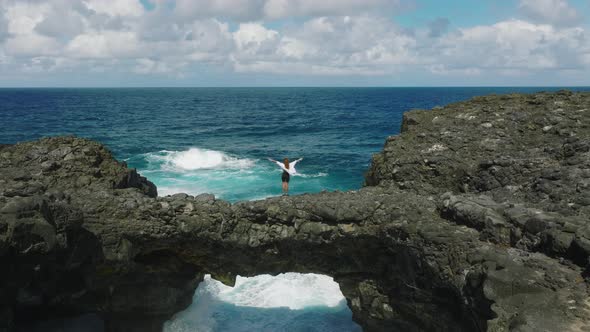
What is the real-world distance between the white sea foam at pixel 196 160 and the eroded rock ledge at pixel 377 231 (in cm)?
2888

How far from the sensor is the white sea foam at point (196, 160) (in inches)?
1831

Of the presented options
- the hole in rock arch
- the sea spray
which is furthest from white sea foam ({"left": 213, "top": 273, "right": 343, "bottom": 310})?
the sea spray

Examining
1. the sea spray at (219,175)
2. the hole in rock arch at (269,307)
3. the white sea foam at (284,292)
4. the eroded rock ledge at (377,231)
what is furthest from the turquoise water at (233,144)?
the eroded rock ledge at (377,231)

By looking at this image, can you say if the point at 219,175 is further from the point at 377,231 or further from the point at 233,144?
the point at 377,231

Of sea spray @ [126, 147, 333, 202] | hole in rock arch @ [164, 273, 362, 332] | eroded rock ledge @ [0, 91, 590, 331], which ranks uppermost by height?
eroded rock ledge @ [0, 91, 590, 331]

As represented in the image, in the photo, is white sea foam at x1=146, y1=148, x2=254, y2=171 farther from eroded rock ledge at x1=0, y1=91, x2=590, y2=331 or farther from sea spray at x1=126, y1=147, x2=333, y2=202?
eroded rock ledge at x1=0, y1=91, x2=590, y2=331

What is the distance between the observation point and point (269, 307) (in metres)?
20.5

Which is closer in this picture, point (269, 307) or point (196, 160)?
point (269, 307)

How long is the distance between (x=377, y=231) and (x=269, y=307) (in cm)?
935

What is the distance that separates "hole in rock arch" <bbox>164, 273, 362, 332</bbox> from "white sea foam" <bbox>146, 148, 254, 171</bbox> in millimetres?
24182

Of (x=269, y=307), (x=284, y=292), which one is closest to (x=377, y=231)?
(x=269, y=307)

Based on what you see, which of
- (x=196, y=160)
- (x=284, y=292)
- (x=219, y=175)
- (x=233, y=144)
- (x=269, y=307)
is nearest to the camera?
(x=269, y=307)

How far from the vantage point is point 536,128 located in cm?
1519

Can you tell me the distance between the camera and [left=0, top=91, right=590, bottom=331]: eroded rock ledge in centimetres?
1005
